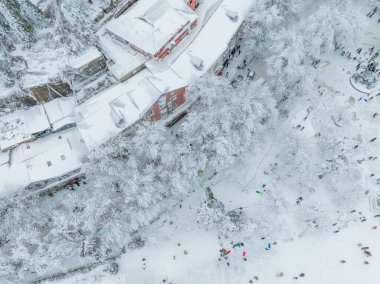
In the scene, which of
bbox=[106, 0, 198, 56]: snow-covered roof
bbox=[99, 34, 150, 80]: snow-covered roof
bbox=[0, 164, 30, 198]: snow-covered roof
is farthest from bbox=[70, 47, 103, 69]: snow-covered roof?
bbox=[0, 164, 30, 198]: snow-covered roof

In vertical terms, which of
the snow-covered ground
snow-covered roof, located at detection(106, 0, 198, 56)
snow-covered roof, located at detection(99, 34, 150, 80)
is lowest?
the snow-covered ground

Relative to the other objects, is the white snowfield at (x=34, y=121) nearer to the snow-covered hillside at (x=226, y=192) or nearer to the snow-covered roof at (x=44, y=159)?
the snow-covered roof at (x=44, y=159)

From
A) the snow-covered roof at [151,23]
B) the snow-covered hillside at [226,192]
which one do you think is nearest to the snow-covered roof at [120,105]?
the snow-covered hillside at [226,192]

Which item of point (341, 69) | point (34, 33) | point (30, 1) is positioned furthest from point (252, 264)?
Result: point (30, 1)

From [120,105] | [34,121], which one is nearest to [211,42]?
[120,105]

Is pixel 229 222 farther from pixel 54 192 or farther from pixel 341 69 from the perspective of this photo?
pixel 341 69

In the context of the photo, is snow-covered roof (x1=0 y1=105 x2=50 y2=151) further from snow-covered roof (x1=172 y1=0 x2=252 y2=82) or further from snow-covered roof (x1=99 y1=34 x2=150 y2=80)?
snow-covered roof (x1=172 y1=0 x2=252 y2=82)

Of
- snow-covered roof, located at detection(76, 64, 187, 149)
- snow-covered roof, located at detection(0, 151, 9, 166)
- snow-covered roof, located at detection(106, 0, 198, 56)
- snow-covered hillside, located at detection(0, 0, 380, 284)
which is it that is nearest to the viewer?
snow-covered hillside, located at detection(0, 0, 380, 284)
